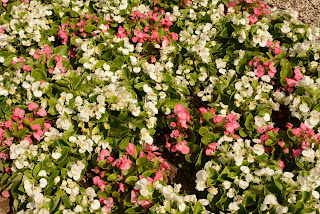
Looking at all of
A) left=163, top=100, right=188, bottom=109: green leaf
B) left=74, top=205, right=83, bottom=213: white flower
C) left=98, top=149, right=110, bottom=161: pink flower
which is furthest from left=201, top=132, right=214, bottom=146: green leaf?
left=74, top=205, right=83, bottom=213: white flower

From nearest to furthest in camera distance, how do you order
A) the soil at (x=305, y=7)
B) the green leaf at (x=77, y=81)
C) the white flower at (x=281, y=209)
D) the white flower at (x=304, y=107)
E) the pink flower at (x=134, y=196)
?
the white flower at (x=281, y=209), the pink flower at (x=134, y=196), the white flower at (x=304, y=107), the green leaf at (x=77, y=81), the soil at (x=305, y=7)

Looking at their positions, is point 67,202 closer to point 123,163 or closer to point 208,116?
point 123,163

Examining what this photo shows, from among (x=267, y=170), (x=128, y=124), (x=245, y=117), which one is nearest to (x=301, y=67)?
(x=245, y=117)

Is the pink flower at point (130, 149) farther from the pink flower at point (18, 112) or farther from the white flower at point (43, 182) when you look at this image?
the pink flower at point (18, 112)

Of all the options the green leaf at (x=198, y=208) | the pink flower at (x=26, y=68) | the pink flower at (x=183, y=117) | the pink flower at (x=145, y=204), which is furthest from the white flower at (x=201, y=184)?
the pink flower at (x=26, y=68)

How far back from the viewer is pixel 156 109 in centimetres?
262

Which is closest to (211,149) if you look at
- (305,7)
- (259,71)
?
(259,71)

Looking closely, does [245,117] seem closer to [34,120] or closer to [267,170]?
[267,170]

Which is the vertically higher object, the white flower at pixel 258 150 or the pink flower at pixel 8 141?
the white flower at pixel 258 150

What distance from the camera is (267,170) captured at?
2.26m

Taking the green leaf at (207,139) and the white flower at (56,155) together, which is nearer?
the white flower at (56,155)

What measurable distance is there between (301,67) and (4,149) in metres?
2.76

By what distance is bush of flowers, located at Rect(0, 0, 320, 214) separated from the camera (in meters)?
2.27

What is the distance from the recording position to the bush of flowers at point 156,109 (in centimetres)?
227
